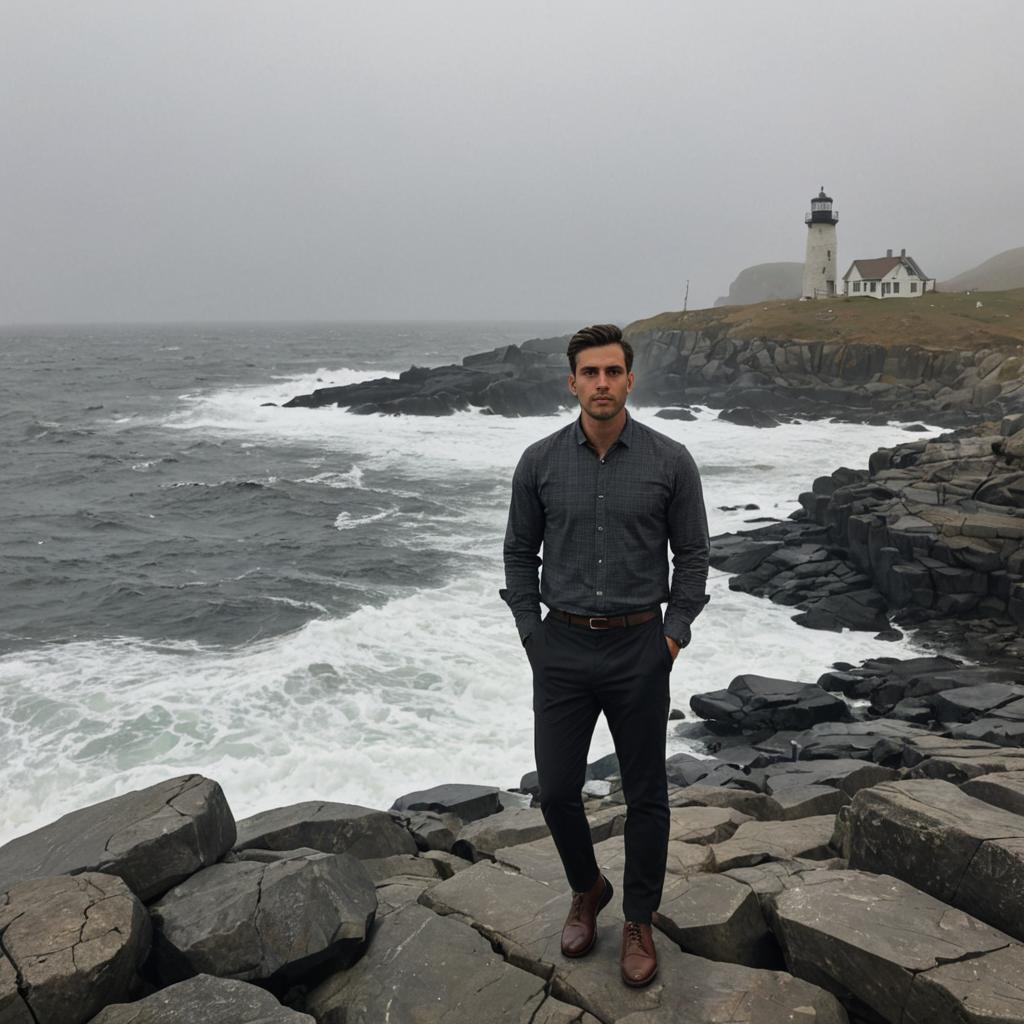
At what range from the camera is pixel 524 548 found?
477 cm

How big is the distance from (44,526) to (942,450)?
2900cm

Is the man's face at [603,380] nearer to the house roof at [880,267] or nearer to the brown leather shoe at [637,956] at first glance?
the brown leather shoe at [637,956]

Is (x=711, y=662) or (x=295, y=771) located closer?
(x=295, y=771)

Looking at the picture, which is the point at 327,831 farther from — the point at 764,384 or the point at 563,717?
the point at 764,384

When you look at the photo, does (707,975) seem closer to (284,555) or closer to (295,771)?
(295,771)

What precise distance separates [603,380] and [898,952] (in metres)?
3.24

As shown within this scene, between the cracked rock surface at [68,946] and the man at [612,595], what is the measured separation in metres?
2.53

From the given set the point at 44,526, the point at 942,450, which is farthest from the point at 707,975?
the point at 44,526

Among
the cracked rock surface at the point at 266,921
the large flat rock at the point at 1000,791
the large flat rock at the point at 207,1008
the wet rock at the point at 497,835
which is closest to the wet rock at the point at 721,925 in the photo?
the cracked rock surface at the point at 266,921

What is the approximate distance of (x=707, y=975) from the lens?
Answer: 457 centimetres

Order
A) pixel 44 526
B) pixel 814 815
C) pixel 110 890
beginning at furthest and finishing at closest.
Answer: pixel 44 526 < pixel 814 815 < pixel 110 890

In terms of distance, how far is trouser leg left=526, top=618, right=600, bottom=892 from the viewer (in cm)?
451

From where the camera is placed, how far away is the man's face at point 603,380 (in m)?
4.41

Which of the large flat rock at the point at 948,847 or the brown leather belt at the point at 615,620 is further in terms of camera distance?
the large flat rock at the point at 948,847
